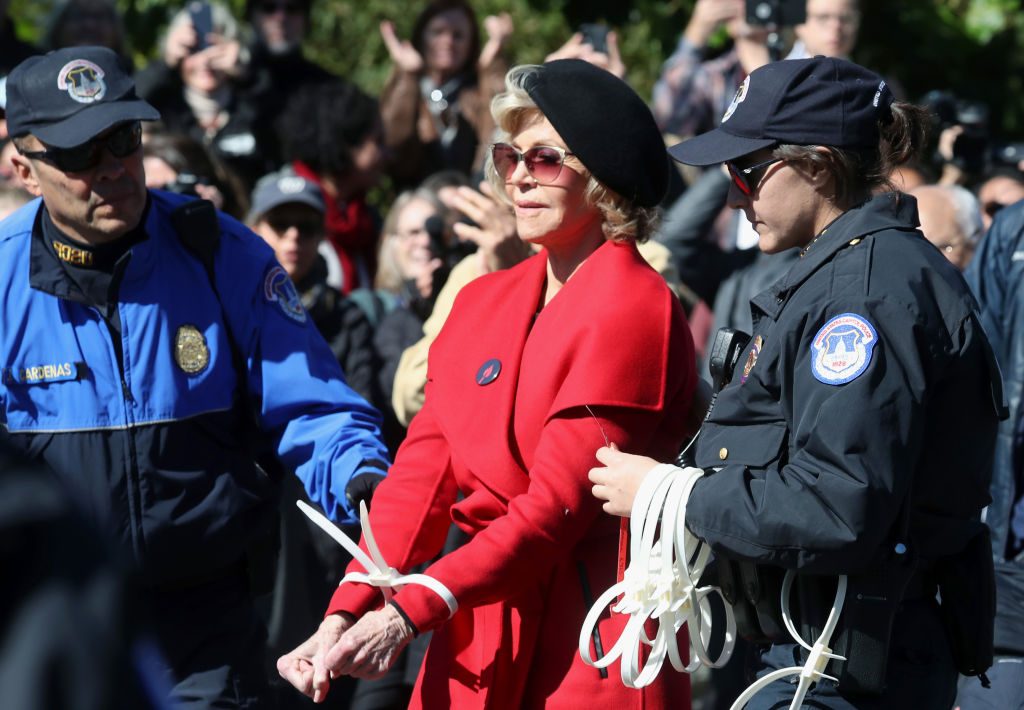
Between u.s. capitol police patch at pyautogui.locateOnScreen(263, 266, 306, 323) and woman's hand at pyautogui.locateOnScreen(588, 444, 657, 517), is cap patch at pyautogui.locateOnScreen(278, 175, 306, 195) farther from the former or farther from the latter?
woman's hand at pyautogui.locateOnScreen(588, 444, 657, 517)

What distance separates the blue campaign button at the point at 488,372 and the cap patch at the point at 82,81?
1.27 meters

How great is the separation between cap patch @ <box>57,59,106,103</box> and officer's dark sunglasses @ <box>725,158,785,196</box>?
171 centimetres

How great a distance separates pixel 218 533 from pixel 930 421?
5.94 ft

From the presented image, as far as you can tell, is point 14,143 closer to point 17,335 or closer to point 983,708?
point 17,335

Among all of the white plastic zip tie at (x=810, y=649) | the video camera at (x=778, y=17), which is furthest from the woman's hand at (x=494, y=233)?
the video camera at (x=778, y=17)

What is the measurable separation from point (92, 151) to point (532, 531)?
5.13ft

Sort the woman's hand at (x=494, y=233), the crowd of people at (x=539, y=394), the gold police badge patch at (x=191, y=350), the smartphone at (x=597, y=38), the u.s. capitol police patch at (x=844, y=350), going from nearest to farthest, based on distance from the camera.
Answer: the u.s. capitol police patch at (x=844, y=350), the crowd of people at (x=539, y=394), the gold police badge patch at (x=191, y=350), the woman's hand at (x=494, y=233), the smartphone at (x=597, y=38)

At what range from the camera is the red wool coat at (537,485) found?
3.43 meters

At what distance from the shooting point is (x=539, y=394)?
11.6 ft

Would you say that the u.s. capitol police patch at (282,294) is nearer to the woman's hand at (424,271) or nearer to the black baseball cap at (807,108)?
the black baseball cap at (807,108)

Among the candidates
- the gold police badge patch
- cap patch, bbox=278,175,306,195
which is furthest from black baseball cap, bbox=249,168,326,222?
the gold police badge patch

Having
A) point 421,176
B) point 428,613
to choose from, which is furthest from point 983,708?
point 421,176

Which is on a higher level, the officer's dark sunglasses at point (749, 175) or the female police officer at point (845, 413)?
the officer's dark sunglasses at point (749, 175)

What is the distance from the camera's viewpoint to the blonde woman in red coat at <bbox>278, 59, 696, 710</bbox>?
343 cm
